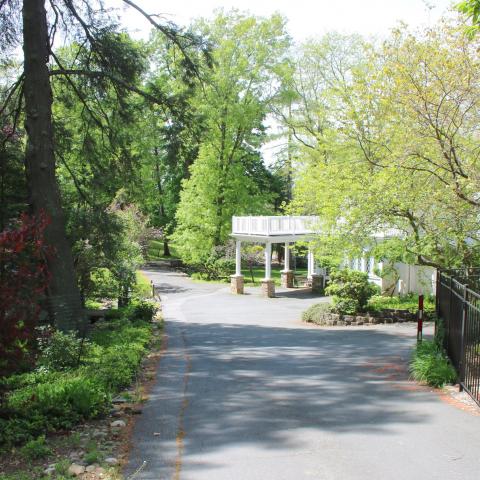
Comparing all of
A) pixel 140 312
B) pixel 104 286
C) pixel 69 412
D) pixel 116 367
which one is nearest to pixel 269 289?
pixel 140 312

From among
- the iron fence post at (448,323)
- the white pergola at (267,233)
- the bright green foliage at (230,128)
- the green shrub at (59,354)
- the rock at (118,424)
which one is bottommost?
the rock at (118,424)

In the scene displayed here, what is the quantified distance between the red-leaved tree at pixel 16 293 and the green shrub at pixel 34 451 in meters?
0.85

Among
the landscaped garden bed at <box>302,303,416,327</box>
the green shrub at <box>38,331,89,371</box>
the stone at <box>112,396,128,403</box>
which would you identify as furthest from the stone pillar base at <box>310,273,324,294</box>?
the stone at <box>112,396,128,403</box>

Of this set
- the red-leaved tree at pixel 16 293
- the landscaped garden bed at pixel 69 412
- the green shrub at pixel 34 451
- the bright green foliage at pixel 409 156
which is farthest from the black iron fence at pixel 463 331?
the red-leaved tree at pixel 16 293

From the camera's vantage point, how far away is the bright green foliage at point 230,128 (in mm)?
37719

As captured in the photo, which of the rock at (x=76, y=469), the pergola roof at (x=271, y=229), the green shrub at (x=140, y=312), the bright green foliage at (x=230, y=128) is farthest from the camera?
the bright green foliage at (x=230, y=128)

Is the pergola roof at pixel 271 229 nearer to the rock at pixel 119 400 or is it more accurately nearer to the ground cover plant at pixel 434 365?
the ground cover plant at pixel 434 365

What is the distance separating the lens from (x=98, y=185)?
1483 centimetres

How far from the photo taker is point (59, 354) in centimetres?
926

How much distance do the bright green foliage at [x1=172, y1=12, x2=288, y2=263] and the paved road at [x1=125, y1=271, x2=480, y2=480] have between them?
2593 cm

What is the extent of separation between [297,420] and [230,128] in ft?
111

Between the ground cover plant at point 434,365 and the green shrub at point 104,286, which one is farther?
the green shrub at point 104,286

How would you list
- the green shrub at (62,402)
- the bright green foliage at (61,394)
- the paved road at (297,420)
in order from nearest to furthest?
the paved road at (297,420), the bright green foliage at (61,394), the green shrub at (62,402)

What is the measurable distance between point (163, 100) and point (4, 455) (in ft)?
32.7
